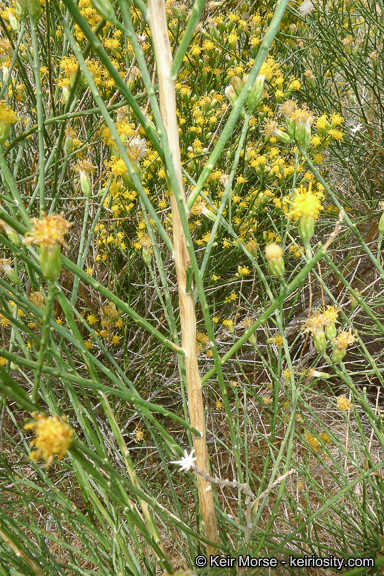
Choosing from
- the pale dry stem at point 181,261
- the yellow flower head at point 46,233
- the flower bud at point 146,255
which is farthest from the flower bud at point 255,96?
the flower bud at point 146,255

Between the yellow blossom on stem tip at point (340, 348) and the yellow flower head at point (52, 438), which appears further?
the yellow blossom on stem tip at point (340, 348)

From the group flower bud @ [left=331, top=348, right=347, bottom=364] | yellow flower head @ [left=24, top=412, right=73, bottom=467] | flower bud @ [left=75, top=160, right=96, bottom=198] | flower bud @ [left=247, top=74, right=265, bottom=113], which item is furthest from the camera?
flower bud @ [left=75, top=160, right=96, bottom=198]

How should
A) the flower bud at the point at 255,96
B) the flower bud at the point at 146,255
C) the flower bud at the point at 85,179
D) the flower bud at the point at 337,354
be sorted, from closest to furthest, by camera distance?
1. the flower bud at the point at 255,96
2. the flower bud at the point at 337,354
3. the flower bud at the point at 85,179
4. the flower bud at the point at 146,255

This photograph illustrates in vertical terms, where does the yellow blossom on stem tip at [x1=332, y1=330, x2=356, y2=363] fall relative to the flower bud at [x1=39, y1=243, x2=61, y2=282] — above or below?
below

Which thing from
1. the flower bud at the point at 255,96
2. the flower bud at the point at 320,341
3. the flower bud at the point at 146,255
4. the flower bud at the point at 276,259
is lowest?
the flower bud at the point at 320,341

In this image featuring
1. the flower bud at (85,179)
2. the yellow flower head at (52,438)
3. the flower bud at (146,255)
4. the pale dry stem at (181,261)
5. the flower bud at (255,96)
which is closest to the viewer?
the yellow flower head at (52,438)

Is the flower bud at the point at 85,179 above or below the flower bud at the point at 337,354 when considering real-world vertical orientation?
above

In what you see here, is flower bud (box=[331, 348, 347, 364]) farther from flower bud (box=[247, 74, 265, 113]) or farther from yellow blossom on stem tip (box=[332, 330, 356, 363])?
flower bud (box=[247, 74, 265, 113])

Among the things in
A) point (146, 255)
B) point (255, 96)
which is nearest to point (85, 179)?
point (146, 255)

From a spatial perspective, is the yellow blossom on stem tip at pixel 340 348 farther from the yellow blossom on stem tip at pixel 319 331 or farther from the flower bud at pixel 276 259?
the flower bud at pixel 276 259

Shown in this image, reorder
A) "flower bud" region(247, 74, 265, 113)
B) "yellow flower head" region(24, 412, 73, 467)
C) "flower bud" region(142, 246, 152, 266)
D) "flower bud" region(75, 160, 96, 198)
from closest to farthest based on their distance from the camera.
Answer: "yellow flower head" region(24, 412, 73, 467)
"flower bud" region(247, 74, 265, 113)
"flower bud" region(75, 160, 96, 198)
"flower bud" region(142, 246, 152, 266)

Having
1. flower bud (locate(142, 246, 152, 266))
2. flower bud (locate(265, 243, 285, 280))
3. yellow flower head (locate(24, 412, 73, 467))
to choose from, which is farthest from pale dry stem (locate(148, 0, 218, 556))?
flower bud (locate(142, 246, 152, 266))

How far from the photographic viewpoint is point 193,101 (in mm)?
1574

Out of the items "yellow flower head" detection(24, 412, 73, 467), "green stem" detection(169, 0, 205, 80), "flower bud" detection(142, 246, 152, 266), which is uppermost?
"green stem" detection(169, 0, 205, 80)
